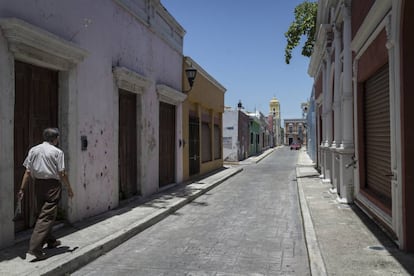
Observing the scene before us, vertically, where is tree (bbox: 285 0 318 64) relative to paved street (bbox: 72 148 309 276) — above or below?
above

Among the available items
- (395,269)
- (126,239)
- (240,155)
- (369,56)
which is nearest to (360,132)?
(369,56)

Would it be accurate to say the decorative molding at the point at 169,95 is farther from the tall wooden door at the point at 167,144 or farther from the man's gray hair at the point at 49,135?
the man's gray hair at the point at 49,135

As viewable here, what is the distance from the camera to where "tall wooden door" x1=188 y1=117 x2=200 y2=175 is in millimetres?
15867

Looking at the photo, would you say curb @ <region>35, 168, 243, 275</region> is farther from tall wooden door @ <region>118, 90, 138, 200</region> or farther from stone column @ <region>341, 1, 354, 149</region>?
stone column @ <region>341, 1, 354, 149</region>

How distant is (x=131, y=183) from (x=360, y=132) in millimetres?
5585

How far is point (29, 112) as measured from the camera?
20.2 ft

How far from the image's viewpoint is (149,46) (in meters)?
10.8

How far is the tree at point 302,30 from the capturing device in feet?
60.9

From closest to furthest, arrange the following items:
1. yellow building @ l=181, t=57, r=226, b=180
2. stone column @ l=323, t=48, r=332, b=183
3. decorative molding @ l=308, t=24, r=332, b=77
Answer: decorative molding @ l=308, t=24, r=332, b=77
stone column @ l=323, t=48, r=332, b=183
yellow building @ l=181, t=57, r=226, b=180

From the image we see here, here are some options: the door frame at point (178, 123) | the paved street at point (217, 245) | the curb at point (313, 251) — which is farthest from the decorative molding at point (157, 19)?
the curb at point (313, 251)

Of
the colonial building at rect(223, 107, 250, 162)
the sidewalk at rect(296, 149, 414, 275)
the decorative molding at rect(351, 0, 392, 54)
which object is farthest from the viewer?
the colonial building at rect(223, 107, 250, 162)

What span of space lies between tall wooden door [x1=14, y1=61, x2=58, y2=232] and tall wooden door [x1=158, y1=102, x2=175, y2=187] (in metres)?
5.66

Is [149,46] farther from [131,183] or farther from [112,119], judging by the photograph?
[131,183]

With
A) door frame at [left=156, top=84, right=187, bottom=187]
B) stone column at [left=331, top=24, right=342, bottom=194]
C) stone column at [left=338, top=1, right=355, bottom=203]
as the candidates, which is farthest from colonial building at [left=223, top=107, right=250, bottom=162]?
stone column at [left=338, top=1, right=355, bottom=203]
